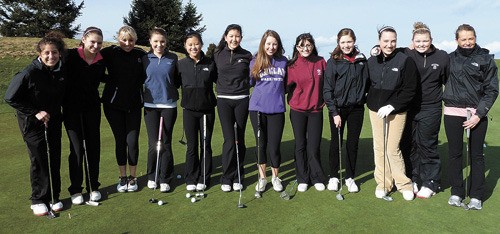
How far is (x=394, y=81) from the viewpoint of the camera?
4742 millimetres

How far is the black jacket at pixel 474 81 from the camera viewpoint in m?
4.40

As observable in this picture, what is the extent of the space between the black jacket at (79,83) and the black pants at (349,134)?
3.00m

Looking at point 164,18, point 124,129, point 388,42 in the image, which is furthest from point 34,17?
point 388,42

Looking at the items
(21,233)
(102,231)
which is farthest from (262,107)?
(21,233)

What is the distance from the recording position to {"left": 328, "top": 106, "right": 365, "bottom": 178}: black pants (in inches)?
201

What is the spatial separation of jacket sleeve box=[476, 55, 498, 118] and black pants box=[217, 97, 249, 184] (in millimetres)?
2747

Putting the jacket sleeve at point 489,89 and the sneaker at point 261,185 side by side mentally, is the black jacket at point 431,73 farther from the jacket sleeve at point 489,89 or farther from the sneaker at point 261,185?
the sneaker at point 261,185

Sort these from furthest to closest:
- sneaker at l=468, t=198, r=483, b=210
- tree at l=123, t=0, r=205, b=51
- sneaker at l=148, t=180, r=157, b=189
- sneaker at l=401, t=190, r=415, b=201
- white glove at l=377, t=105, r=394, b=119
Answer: tree at l=123, t=0, r=205, b=51
sneaker at l=148, t=180, r=157, b=189
sneaker at l=401, t=190, r=415, b=201
white glove at l=377, t=105, r=394, b=119
sneaker at l=468, t=198, r=483, b=210

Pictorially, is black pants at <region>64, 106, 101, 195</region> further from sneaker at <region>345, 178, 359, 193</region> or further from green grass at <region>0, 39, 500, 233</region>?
sneaker at <region>345, 178, 359, 193</region>

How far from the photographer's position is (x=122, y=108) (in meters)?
5.04

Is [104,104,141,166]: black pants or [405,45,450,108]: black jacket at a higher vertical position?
[405,45,450,108]: black jacket

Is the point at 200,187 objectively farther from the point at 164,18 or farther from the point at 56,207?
the point at 164,18

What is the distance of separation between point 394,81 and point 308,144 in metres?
1.37

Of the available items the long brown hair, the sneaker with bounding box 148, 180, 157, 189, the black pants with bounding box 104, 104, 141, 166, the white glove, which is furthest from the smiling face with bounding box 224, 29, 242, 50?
the sneaker with bounding box 148, 180, 157, 189
